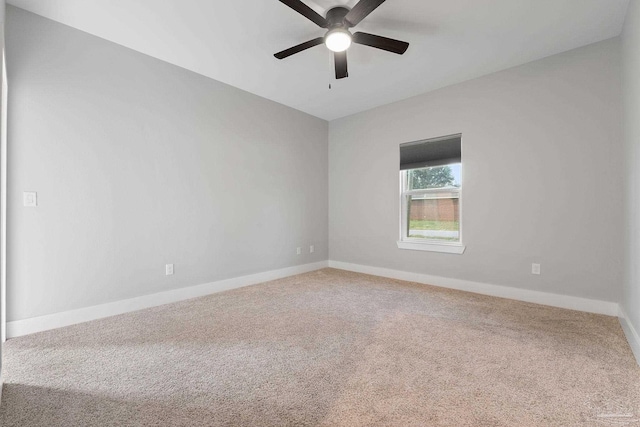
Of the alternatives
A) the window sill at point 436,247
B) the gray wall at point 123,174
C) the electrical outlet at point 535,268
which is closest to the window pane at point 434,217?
the window sill at point 436,247

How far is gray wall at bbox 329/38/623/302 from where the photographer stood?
9.14ft

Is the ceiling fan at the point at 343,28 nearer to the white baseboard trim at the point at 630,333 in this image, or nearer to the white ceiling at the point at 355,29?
the white ceiling at the point at 355,29

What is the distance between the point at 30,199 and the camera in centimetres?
239

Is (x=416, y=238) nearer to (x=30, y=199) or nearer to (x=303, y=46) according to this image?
(x=303, y=46)

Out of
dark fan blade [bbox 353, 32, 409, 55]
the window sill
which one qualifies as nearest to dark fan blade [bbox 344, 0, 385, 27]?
dark fan blade [bbox 353, 32, 409, 55]

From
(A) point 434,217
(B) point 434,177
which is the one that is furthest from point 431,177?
(A) point 434,217

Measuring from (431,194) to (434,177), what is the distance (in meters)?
0.24

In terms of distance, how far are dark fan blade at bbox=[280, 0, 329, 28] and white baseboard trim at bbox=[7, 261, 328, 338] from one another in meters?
2.97

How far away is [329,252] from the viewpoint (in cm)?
515

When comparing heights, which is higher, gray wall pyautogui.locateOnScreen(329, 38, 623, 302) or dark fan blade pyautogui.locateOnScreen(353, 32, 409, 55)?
dark fan blade pyautogui.locateOnScreen(353, 32, 409, 55)

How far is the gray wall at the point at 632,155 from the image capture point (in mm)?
2066

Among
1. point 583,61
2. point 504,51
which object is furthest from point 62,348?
point 583,61

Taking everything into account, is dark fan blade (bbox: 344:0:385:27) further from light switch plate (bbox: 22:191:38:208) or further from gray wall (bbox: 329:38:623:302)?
light switch plate (bbox: 22:191:38:208)

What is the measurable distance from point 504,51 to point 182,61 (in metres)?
3.41
